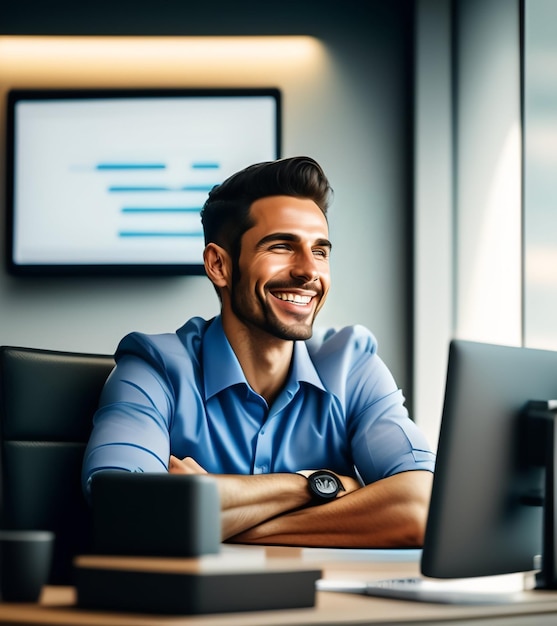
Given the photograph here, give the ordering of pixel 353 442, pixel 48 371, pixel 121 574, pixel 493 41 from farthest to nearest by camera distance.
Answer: pixel 493 41 < pixel 353 442 < pixel 48 371 < pixel 121 574

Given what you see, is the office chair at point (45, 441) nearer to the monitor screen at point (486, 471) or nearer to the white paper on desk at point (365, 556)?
the white paper on desk at point (365, 556)

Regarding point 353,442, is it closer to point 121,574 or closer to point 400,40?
point 121,574

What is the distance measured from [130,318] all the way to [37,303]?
Answer: 0.35 m

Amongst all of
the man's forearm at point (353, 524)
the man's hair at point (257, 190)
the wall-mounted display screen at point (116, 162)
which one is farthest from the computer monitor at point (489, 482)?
the wall-mounted display screen at point (116, 162)

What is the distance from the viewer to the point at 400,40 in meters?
3.63

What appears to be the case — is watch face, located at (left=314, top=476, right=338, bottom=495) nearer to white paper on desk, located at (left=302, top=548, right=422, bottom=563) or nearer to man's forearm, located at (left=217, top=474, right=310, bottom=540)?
man's forearm, located at (left=217, top=474, right=310, bottom=540)

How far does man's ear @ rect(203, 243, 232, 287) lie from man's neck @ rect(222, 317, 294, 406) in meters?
0.13

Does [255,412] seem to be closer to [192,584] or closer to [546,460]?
[546,460]

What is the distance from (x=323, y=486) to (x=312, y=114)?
196 centimetres

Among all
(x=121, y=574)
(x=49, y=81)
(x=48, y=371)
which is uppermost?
(x=49, y=81)

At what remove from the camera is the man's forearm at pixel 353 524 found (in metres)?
1.89

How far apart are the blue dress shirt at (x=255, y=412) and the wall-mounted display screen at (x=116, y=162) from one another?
4.18ft

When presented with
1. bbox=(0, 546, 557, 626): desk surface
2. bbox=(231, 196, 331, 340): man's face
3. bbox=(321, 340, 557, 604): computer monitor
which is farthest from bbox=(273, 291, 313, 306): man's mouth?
bbox=(0, 546, 557, 626): desk surface

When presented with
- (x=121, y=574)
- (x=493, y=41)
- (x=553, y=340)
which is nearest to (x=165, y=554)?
(x=121, y=574)
